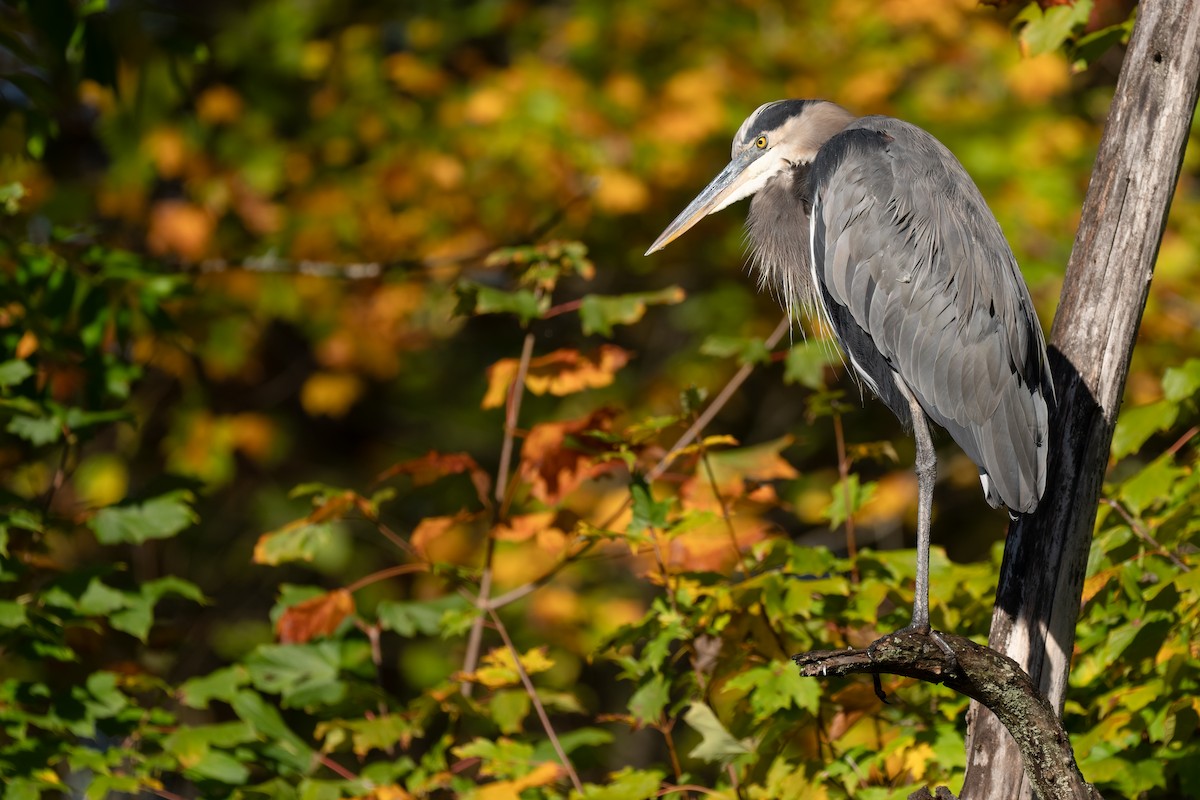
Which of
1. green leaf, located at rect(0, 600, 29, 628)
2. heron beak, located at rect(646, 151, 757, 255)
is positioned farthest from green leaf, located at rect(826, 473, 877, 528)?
green leaf, located at rect(0, 600, 29, 628)

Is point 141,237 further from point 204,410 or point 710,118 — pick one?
point 710,118

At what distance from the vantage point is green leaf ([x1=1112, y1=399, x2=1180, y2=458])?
2828 mm

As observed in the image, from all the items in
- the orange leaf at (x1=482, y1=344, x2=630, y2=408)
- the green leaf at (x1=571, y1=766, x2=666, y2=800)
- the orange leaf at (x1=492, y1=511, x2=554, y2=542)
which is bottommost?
the green leaf at (x1=571, y1=766, x2=666, y2=800)

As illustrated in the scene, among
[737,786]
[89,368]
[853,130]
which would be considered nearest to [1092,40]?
[853,130]

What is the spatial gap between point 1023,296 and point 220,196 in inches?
192

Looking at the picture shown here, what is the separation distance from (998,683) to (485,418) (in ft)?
17.6

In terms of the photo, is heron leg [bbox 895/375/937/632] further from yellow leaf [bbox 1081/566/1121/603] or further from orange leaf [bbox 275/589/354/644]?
orange leaf [bbox 275/589/354/644]

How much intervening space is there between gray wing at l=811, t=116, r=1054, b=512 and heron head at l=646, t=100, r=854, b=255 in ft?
1.08

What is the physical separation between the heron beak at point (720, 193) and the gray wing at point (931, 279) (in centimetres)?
50

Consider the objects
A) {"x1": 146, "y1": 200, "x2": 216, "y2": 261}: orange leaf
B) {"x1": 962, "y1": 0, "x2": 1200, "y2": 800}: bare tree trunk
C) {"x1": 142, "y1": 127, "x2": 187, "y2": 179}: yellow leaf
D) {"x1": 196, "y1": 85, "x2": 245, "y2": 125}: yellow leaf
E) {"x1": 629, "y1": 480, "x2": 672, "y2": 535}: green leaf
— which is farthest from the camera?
{"x1": 146, "y1": 200, "x2": 216, "y2": 261}: orange leaf

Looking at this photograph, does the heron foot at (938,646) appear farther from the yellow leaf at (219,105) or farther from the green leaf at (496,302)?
the yellow leaf at (219,105)

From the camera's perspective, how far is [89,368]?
348cm

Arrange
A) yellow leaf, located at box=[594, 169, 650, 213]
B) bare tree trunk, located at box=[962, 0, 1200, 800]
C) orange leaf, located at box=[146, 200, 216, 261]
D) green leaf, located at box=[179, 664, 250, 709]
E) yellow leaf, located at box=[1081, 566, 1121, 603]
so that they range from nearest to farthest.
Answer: bare tree trunk, located at box=[962, 0, 1200, 800], yellow leaf, located at box=[1081, 566, 1121, 603], green leaf, located at box=[179, 664, 250, 709], yellow leaf, located at box=[594, 169, 650, 213], orange leaf, located at box=[146, 200, 216, 261]

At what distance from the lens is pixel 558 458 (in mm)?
3312
